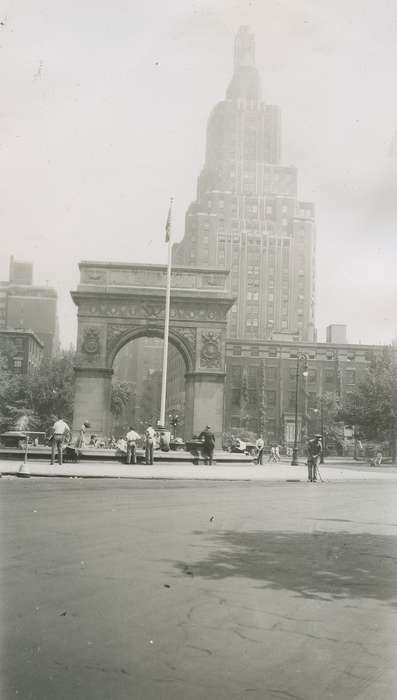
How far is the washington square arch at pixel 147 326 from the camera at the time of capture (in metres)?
43.8

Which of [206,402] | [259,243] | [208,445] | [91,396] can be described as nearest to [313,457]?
[208,445]

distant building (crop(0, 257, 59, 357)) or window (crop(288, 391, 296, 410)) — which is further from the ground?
distant building (crop(0, 257, 59, 357))

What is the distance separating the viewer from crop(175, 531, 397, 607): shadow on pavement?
6.15 meters

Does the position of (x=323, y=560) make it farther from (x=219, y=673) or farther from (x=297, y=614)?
(x=219, y=673)

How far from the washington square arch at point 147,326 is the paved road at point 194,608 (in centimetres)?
3334

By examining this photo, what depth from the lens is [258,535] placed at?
9.03m

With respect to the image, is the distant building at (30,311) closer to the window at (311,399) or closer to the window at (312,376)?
the window at (312,376)

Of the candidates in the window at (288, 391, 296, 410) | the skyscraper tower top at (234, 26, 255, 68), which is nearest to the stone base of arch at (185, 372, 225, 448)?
the skyscraper tower top at (234, 26, 255, 68)

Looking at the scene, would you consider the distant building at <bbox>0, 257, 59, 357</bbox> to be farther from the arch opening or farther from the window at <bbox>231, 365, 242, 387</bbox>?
the window at <bbox>231, 365, 242, 387</bbox>

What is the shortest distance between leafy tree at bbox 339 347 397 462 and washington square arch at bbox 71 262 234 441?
12712 mm

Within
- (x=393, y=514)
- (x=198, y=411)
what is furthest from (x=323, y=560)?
(x=198, y=411)

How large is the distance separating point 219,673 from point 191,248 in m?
110

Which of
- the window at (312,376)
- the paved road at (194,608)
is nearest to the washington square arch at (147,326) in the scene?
the paved road at (194,608)

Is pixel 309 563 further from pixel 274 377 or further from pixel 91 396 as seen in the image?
pixel 274 377
